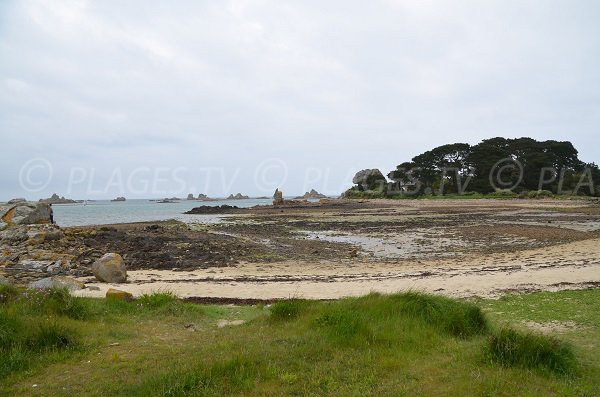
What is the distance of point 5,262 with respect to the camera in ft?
59.2

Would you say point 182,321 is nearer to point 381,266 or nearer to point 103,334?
point 103,334

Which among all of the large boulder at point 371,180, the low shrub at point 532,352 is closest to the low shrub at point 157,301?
the low shrub at point 532,352

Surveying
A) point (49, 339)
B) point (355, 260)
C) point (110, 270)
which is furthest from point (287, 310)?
point (355, 260)

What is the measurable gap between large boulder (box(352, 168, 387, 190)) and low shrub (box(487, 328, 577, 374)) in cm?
9887

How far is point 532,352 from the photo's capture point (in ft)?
17.6

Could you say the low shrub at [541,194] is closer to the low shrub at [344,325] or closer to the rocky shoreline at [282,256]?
the rocky shoreline at [282,256]

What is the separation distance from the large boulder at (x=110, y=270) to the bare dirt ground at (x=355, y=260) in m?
0.44

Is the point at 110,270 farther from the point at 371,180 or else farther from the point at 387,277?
the point at 371,180

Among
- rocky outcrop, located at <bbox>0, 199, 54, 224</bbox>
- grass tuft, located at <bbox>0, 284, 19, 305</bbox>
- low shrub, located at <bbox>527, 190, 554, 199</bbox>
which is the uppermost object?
low shrub, located at <bbox>527, 190, 554, 199</bbox>

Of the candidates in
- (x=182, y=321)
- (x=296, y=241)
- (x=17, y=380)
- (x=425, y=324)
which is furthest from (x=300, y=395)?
(x=296, y=241)
